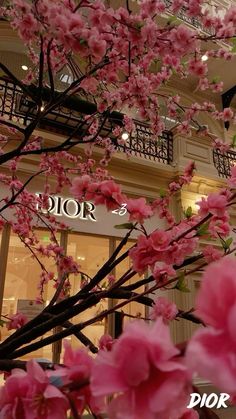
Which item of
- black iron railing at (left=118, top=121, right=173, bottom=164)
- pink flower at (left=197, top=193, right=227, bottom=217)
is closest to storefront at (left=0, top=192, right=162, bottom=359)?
black iron railing at (left=118, top=121, right=173, bottom=164)

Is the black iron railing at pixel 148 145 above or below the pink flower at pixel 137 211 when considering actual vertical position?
above

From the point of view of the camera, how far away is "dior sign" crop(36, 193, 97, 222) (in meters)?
5.65

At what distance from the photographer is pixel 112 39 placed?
248cm

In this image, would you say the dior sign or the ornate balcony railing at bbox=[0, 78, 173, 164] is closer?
the dior sign

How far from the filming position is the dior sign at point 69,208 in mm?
5652

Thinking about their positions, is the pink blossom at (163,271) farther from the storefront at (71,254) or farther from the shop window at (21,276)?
the shop window at (21,276)

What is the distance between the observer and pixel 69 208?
5820 mm

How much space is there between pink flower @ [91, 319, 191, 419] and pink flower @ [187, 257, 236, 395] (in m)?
0.06

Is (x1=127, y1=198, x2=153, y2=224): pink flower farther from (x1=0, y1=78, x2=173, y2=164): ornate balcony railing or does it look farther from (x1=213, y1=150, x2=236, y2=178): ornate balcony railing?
(x1=213, y1=150, x2=236, y2=178): ornate balcony railing

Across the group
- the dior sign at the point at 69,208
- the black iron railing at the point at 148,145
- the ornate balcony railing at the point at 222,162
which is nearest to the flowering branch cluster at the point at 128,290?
the dior sign at the point at 69,208

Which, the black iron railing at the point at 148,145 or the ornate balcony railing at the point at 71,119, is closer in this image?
the ornate balcony railing at the point at 71,119

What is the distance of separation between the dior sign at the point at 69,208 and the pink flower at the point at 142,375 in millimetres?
5246

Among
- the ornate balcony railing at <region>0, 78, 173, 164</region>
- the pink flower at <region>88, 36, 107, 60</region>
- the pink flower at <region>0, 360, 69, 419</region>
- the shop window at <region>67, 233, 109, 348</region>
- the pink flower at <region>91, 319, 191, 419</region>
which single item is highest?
the ornate balcony railing at <region>0, 78, 173, 164</region>

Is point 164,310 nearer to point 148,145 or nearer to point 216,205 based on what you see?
point 216,205
